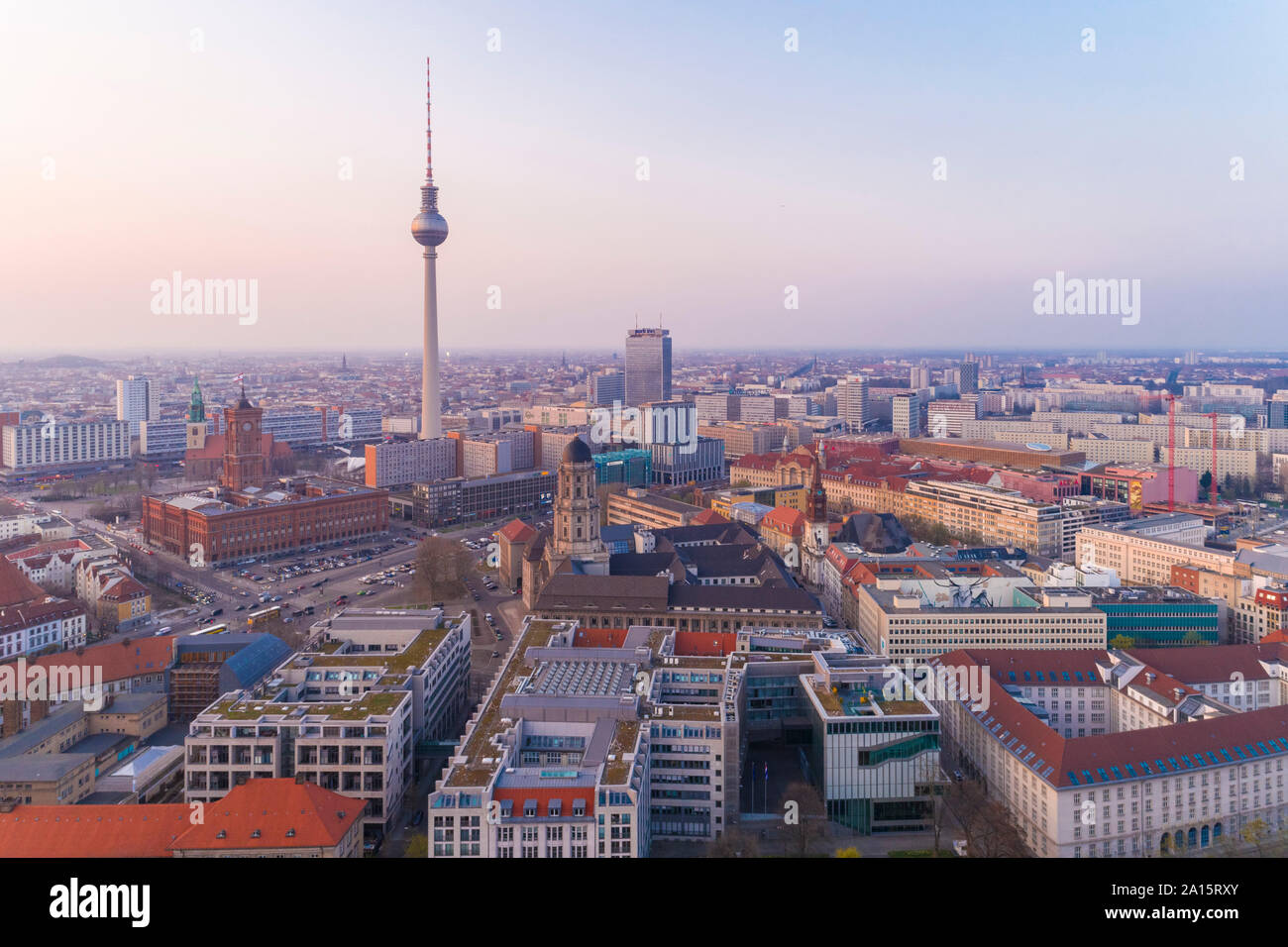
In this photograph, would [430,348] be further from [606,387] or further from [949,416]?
[949,416]

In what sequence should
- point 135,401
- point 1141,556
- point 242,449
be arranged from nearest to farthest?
point 1141,556 < point 242,449 < point 135,401

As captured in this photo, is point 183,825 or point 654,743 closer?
point 183,825

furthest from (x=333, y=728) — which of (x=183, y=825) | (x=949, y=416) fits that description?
(x=949, y=416)

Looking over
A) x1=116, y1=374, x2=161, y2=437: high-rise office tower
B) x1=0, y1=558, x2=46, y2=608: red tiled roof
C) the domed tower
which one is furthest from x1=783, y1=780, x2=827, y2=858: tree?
x1=116, y1=374, x2=161, y2=437: high-rise office tower

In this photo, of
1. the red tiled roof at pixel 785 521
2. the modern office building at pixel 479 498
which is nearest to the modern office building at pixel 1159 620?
the red tiled roof at pixel 785 521

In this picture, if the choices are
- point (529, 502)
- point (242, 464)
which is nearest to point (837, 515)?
point (529, 502)
